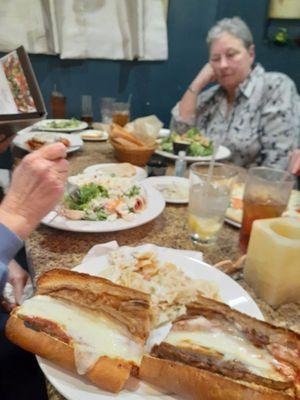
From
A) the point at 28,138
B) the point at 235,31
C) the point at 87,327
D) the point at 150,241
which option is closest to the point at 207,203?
the point at 150,241

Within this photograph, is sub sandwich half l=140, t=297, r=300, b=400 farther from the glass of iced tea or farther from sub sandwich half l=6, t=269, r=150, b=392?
the glass of iced tea

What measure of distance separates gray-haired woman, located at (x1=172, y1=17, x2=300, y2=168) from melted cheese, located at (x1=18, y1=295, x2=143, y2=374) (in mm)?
1973

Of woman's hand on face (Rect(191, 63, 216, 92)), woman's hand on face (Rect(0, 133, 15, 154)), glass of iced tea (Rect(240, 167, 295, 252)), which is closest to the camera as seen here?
glass of iced tea (Rect(240, 167, 295, 252))

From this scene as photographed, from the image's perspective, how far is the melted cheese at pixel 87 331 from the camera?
61 centimetres

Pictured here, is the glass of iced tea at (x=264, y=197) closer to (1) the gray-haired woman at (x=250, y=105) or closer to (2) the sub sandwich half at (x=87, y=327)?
(2) the sub sandwich half at (x=87, y=327)

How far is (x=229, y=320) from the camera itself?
2.22 feet

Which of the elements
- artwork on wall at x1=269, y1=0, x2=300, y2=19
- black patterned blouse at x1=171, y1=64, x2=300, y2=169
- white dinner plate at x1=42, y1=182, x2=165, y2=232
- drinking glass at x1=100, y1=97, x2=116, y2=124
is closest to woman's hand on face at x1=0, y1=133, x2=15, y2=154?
white dinner plate at x1=42, y1=182, x2=165, y2=232

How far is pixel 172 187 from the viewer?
149 cm

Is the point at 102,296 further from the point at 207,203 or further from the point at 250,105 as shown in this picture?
the point at 250,105

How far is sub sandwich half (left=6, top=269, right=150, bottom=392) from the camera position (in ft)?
1.97

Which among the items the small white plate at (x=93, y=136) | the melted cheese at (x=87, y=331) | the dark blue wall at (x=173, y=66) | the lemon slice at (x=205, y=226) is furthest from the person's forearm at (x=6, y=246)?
the dark blue wall at (x=173, y=66)

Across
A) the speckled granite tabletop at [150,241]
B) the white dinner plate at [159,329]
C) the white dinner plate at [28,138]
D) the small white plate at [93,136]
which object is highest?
the white dinner plate at [28,138]

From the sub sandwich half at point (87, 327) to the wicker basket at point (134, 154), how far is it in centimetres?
103

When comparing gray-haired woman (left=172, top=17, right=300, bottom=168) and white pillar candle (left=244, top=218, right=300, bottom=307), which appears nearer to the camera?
white pillar candle (left=244, top=218, right=300, bottom=307)
